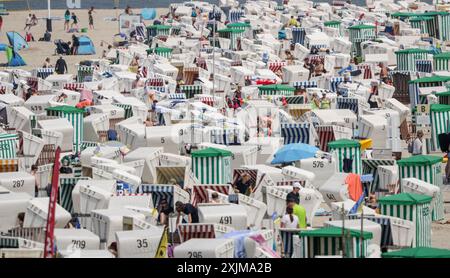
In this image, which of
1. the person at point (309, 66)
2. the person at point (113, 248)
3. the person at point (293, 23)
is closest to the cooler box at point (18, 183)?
the person at point (113, 248)

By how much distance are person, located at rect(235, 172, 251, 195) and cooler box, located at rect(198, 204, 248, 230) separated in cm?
289

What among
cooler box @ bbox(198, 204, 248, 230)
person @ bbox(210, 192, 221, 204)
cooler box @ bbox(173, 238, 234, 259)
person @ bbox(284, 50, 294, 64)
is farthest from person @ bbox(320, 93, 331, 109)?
cooler box @ bbox(173, 238, 234, 259)

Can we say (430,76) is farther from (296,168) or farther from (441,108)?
(296,168)

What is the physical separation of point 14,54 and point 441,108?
20.4 meters

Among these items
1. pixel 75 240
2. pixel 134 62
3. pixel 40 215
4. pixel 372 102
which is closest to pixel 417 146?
pixel 372 102

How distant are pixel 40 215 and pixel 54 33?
37837 millimetres

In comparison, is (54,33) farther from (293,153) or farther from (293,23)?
(293,153)

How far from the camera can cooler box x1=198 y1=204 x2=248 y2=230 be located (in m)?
18.9

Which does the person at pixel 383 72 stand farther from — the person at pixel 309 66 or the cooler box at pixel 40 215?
the cooler box at pixel 40 215

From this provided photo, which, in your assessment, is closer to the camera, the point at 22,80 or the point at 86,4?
the point at 22,80

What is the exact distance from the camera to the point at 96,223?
753 inches

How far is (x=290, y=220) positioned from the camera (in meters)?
18.9
